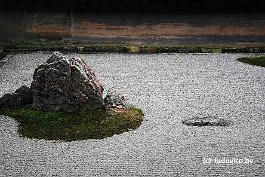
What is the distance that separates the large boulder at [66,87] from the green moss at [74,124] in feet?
0.64

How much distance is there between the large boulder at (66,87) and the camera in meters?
10.3

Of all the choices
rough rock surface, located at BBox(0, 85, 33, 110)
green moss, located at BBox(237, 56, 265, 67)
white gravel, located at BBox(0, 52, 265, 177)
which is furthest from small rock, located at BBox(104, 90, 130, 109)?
green moss, located at BBox(237, 56, 265, 67)

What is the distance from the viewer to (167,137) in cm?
973

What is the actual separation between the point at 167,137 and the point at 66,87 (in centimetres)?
257

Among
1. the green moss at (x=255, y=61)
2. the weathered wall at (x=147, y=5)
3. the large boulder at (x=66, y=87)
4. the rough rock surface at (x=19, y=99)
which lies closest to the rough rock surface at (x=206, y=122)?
the large boulder at (x=66, y=87)

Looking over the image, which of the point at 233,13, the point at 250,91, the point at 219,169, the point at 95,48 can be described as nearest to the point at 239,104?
the point at 250,91

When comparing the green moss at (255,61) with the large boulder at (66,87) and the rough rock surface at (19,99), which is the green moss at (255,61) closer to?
the large boulder at (66,87)

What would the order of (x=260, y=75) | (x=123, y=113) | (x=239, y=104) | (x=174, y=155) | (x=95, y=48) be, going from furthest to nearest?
(x=95, y=48) → (x=260, y=75) → (x=239, y=104) → (x=123, y=113) → (x=174, y=155)

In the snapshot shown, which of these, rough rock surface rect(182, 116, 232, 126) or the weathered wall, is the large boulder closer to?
rough rock surface rect(182, 116, 232, 126)

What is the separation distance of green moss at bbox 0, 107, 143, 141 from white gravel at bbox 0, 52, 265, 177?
224 millimetres

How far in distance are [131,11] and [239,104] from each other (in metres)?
10.4

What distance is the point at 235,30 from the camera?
66.3ft

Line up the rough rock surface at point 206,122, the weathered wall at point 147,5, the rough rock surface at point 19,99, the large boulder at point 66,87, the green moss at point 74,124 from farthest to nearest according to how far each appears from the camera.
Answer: the weathered wall at point 147,5, the rough rock surface at point 19,99, the rough rock surface at point 206,122, the large boulder at point 66,87, the green moss at point 74,124

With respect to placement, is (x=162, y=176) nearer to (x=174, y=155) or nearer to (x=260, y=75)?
(x=174, y=155)
